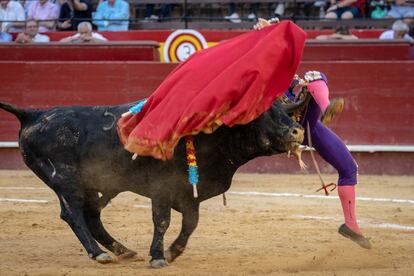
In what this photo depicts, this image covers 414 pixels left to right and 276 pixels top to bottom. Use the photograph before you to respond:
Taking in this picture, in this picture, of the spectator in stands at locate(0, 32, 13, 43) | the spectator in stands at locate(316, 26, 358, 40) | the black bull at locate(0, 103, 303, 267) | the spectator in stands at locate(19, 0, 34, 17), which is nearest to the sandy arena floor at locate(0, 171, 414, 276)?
the black bull at locate(0, 103, 303, 267)

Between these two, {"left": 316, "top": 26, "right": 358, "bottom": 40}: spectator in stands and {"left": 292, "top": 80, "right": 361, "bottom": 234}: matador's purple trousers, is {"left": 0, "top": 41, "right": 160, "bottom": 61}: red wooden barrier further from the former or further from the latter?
{"left": 292, "top": 80, "right": 361, "bottom": 234}: matador's purple trousers

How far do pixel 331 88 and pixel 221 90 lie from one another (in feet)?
18.9

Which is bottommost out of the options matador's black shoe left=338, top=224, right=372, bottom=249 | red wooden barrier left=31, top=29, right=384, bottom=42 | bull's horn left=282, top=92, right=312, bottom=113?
red wooden barrier left=31, top=29, right=384, bottom=42

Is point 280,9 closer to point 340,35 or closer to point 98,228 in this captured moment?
point 340,35

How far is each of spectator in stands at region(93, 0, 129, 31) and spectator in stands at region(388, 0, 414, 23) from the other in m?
3.19

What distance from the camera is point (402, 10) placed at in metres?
12.1

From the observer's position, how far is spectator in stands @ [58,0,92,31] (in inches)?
487

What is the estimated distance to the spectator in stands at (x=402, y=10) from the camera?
39.3 feet

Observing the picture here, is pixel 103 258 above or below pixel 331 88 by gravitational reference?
above

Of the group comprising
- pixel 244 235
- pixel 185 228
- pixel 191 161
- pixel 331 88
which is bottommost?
pixel 331 88

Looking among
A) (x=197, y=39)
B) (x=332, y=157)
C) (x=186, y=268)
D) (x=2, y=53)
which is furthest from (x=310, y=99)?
(x=2, y=53)

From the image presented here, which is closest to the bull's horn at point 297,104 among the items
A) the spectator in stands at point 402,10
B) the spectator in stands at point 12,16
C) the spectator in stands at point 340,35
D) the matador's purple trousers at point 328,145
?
the matador's purple trousers at point 328,145

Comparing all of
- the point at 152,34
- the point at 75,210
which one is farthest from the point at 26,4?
the point at 75,210

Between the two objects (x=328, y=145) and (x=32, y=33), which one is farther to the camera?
(x=32, y=33)
